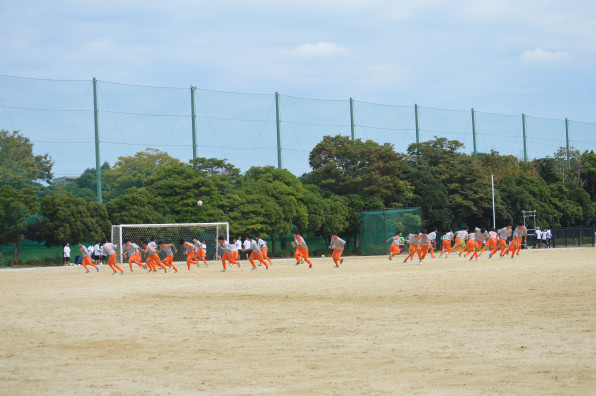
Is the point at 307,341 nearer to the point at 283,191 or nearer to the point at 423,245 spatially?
the point at 423,245

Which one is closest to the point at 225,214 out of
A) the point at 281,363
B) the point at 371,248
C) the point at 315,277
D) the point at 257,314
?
the point at 371,248

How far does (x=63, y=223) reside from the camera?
1497 inches

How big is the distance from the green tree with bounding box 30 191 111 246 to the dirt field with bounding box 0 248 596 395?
2217 centimetres

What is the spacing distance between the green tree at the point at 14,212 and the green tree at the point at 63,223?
2.56ft

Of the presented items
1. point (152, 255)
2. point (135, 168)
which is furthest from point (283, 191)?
point (135, 168)

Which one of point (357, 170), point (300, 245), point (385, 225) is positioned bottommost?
point (300, 245)

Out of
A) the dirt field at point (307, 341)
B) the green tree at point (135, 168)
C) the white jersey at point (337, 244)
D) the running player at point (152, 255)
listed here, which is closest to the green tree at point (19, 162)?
the green tree at point (135, 168)

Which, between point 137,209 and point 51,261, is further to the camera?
point 51,261

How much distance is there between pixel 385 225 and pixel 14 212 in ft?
75.5

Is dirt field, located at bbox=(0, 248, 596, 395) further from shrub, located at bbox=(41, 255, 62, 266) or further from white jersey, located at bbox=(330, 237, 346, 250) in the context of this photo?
shrub, located at bbox=(41, 255, 62, 266)

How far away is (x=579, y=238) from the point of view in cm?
5481

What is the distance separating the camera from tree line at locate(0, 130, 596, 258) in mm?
38938

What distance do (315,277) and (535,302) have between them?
9602mm

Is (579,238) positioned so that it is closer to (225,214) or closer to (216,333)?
(225,214)
